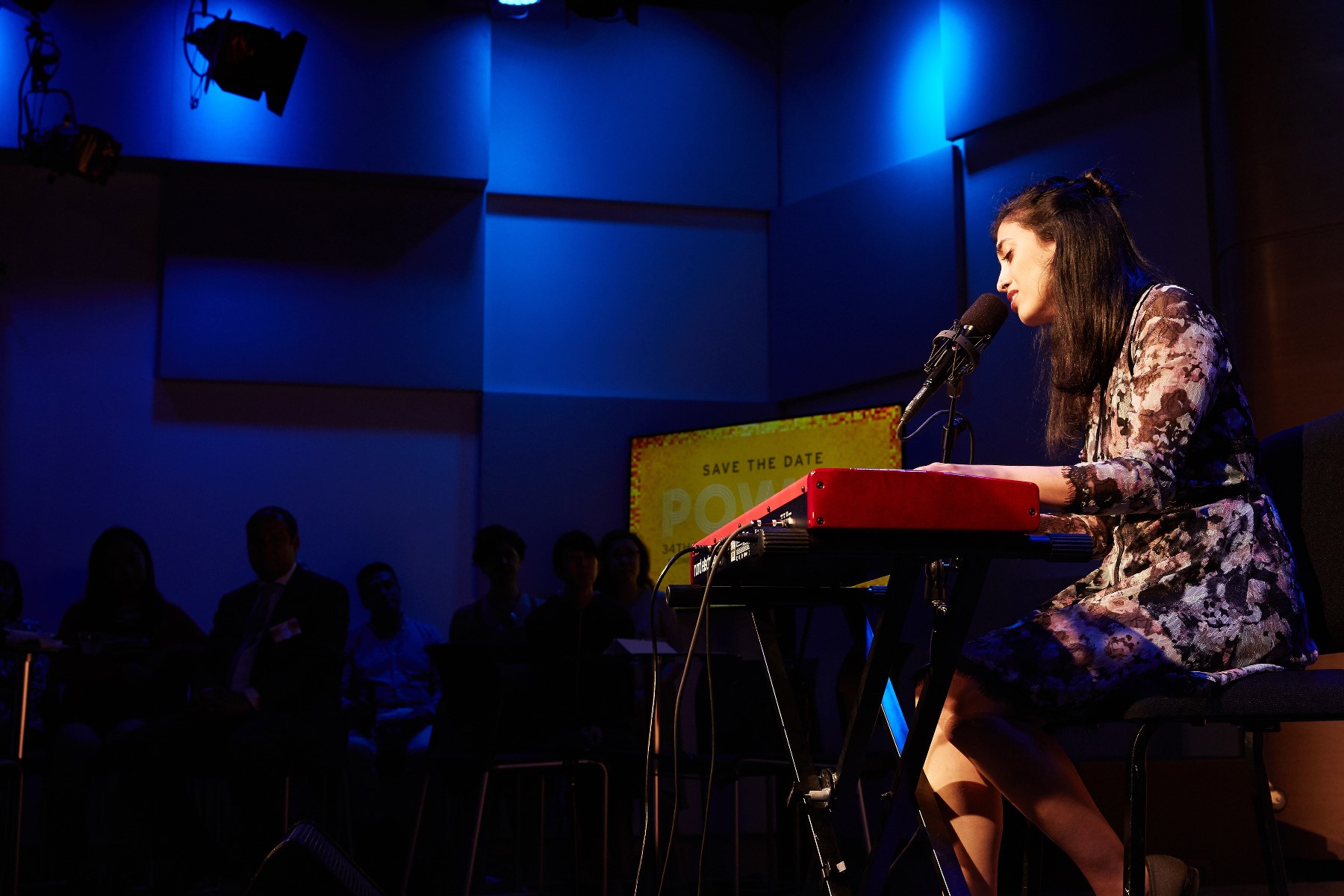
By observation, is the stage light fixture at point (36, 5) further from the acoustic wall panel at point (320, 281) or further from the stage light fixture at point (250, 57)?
the acoustic wall panel at point (320, 281)

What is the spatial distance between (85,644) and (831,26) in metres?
4.89

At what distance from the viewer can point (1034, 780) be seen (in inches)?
71.6

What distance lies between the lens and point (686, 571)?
5.96 meters

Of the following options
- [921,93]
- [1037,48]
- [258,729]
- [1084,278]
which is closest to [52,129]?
[258,729]

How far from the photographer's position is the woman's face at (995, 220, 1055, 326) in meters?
2.06

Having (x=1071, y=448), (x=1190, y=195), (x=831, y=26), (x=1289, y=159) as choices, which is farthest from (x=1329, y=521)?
(x=831, y=26)

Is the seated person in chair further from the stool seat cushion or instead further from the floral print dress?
the stool seat cushion

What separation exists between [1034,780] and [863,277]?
4.68 metres

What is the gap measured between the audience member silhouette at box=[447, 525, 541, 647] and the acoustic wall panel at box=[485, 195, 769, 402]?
3.62 feet

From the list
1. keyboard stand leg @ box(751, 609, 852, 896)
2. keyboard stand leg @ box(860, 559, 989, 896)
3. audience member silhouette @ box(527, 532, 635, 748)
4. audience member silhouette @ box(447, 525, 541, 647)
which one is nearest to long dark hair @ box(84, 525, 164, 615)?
audience member silhouette @ box(447, 525, 541, 647)

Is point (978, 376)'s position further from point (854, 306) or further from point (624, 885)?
point (624, 885)

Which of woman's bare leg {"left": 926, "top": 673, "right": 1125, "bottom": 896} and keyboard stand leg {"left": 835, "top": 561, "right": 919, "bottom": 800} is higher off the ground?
keyboard stand leg {"left": 835, "top": 561, "right": 919, "bottom": 800}

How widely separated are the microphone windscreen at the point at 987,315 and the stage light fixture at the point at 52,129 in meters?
4.92

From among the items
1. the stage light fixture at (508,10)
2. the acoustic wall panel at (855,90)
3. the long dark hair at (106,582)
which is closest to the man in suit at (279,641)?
the long dark hair at (106,582)
